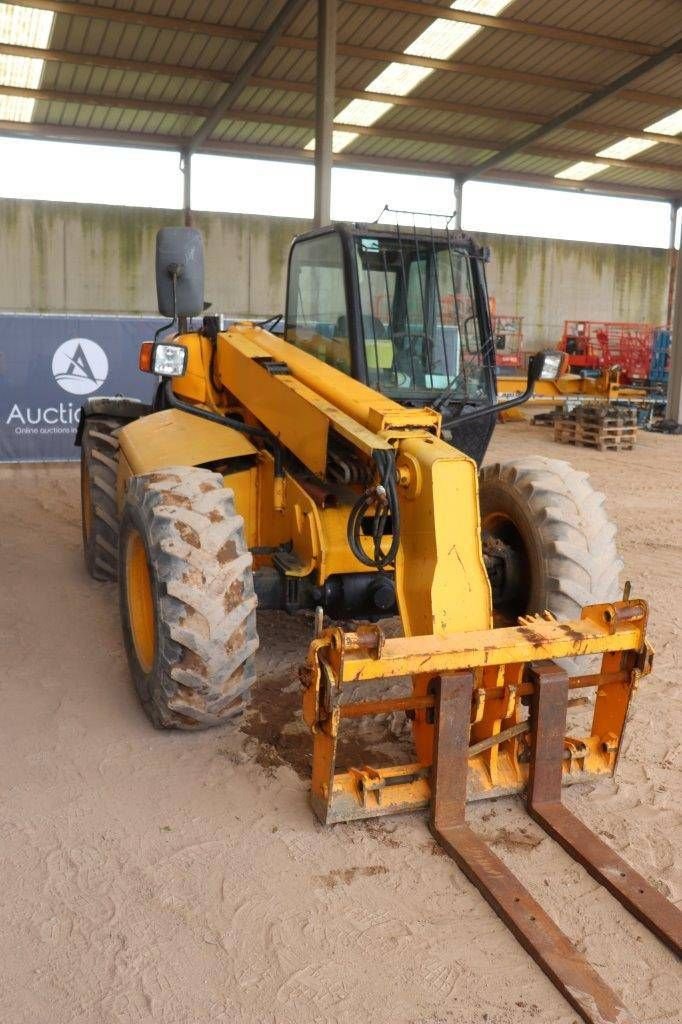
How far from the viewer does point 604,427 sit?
14820 millimetres

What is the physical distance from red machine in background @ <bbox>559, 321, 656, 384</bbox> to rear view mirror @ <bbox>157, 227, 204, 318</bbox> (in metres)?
17.2

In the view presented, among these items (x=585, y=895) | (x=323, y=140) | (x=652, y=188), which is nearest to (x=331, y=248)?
(x=585, y=895)

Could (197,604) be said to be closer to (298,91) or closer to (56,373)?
(56,373)

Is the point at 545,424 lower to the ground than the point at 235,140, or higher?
lower

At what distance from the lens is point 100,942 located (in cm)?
280

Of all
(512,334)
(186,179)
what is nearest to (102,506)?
(186,179)

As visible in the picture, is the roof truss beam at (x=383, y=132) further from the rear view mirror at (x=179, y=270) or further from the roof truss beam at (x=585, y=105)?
the rear view mirror at (x=179, y=270)

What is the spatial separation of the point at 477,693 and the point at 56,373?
8858 millimetres

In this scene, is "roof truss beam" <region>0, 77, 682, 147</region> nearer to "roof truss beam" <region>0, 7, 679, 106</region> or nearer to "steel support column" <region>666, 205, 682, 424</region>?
"roof truss beam" <region>0, 7, 679, 106</region>

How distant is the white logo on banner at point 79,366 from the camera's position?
11.0 meters

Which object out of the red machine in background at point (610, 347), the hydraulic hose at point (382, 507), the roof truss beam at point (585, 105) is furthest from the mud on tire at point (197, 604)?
the red machine in background at point (610, 347)

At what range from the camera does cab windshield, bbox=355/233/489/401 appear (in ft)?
15.1

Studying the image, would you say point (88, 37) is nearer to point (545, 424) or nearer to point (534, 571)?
point (545, 424)

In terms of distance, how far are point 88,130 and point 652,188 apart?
51.8 ft
